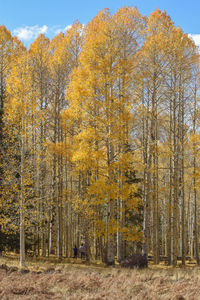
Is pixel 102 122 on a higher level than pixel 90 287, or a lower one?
higher

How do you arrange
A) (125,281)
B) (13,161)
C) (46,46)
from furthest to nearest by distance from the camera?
(46,46), (13,161), (125,281)

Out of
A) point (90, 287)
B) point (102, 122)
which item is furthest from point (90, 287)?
point (102, 122)

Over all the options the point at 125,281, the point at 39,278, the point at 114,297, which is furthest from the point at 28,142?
the point at 114,297

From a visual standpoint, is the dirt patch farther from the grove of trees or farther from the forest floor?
the grove of trees

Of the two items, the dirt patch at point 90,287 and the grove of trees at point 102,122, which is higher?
the grove of trees at point 102,122

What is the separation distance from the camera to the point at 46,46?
60.1ft

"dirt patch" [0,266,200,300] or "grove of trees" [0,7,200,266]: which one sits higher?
"grove of trees" [0,7,200,266]

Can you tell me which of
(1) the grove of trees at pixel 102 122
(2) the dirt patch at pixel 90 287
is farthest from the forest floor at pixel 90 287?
(1) the grove of trees at pixel 102 122

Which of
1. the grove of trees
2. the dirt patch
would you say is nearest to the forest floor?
the dirt patch

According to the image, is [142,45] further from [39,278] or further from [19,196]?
[39,278]

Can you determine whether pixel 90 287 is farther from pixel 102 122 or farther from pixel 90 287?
pixel 102 122

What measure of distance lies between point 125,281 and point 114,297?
5.12 ft

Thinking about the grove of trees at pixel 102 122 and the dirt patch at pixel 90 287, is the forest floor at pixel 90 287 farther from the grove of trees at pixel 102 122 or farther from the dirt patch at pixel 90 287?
the grove of trees at pixel 102 122

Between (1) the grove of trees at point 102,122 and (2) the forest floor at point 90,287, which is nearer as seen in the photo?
(2) the forest floor at point 90,287
